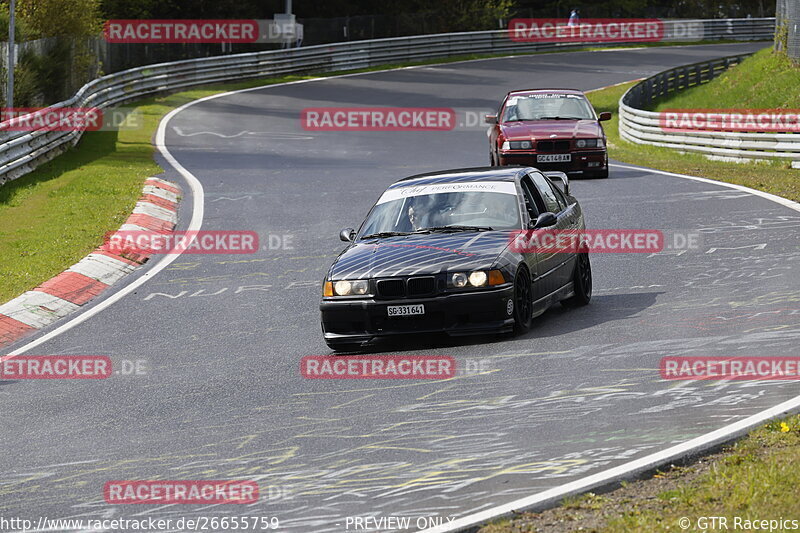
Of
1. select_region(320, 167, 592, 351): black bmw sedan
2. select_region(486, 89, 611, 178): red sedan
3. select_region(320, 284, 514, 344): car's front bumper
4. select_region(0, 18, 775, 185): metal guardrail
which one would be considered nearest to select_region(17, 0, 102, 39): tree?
select_region(0, 18, 775, 185): metal guardrail

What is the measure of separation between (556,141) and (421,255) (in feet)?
40.1

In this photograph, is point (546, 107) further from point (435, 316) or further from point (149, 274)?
point (435, 316)

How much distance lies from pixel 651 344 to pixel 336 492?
4.19 metres

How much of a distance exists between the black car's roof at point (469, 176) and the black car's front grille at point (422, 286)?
1917mm

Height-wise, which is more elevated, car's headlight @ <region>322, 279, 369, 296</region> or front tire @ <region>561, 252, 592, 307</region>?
car's headlight @ <region>322, 279, 369, 296</region>

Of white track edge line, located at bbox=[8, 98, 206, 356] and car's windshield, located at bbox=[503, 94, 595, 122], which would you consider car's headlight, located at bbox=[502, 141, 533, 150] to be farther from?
white track edge line, located at bbox=[8, 98, 206, 356]

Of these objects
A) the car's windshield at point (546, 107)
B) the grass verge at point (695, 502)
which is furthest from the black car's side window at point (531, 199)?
the car's windshield at point (546, 107)

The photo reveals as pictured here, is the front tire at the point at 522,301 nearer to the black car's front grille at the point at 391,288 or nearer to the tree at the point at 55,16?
the black car's front grille at the point at 391,288

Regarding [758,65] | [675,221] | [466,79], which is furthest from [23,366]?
[466,79]

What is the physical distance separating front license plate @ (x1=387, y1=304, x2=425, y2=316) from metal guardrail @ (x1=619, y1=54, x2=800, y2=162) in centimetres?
1637

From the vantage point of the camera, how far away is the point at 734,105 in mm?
38219

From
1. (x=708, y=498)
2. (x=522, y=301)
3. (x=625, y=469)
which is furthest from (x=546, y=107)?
(x=708, y=498)

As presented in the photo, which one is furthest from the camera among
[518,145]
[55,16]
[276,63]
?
[276,63]

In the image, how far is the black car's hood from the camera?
426 inches
